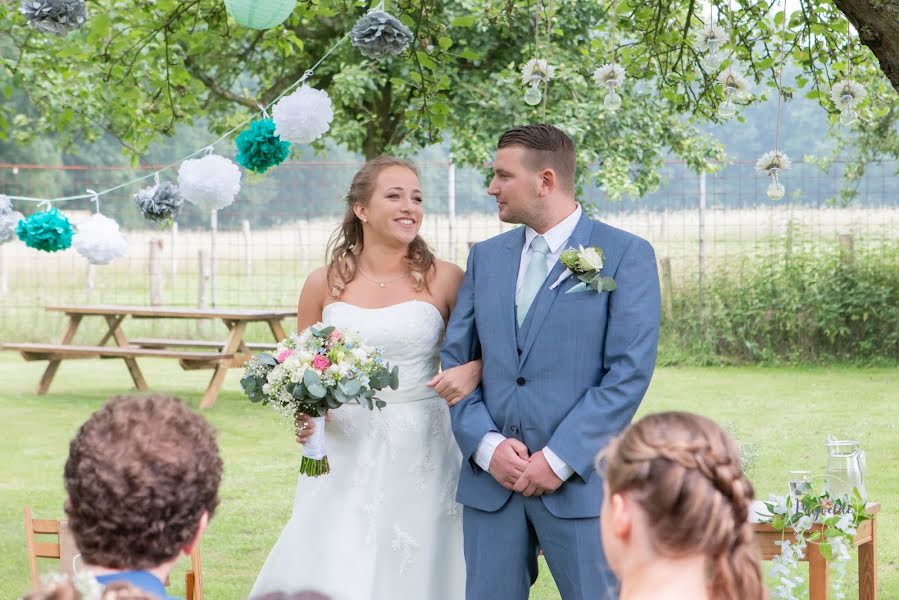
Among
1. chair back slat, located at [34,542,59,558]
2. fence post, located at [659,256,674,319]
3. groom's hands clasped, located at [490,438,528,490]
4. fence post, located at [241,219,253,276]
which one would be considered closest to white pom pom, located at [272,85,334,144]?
groom's hands clasped, located at [490,438,528,490]

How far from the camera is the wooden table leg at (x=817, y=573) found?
3.73 metres

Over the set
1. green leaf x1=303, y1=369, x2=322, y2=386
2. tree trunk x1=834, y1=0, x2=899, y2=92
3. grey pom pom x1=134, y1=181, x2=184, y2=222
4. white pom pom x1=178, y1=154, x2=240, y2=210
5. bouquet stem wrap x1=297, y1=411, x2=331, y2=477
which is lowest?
bouquet stem wrap x1=297, y1=411, x2=331, y2=477

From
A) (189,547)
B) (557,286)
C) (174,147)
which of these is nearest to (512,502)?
(557,286)

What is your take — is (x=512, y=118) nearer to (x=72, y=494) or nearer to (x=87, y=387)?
(x=87, y=387)

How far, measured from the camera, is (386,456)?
3895 mm

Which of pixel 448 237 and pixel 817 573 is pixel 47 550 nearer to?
pixel 817 573

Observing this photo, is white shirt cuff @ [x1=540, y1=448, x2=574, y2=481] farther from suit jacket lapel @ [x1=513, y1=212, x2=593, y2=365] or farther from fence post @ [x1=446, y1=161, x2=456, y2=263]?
fence post @ [x1=446, y1=161, x2=456, y2=263]

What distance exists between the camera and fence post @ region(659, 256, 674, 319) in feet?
41.9

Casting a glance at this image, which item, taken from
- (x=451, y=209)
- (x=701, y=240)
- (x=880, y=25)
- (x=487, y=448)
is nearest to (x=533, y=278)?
(x=487, y=448)

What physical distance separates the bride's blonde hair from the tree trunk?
1.43m

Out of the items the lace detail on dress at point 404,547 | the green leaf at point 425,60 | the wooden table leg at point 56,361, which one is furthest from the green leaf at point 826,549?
the wooden table leg at point 56,361

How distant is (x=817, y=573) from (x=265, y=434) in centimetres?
605

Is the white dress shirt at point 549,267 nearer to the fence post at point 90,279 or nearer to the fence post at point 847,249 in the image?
the fence post at point 847,249

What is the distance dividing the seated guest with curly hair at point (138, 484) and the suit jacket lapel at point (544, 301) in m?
1.74
